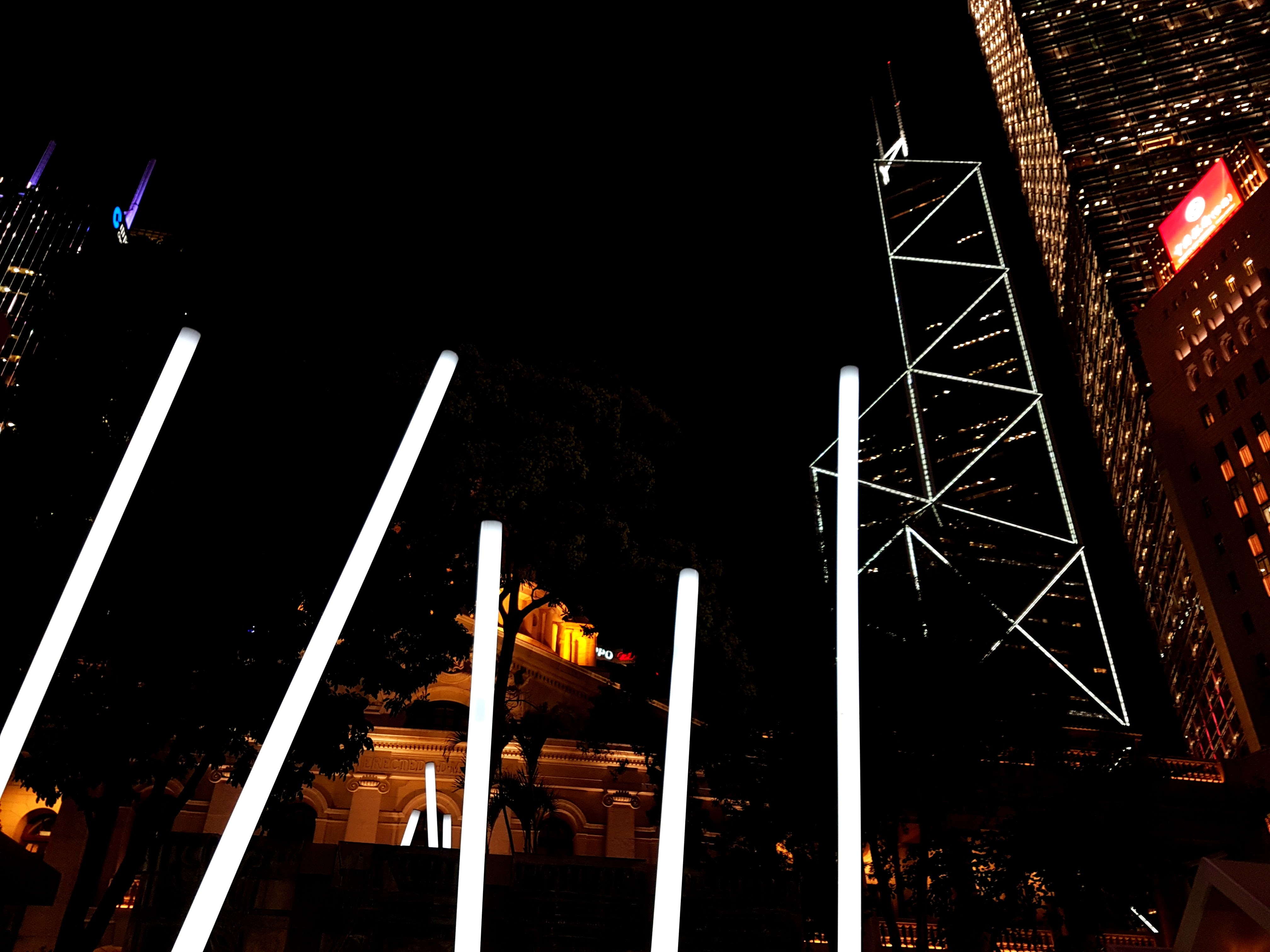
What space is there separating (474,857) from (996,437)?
3255cm

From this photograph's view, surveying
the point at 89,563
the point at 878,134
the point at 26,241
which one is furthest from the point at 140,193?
the point at 89,563

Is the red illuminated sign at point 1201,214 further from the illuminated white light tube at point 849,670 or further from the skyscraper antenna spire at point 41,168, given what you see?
the skyscraper antenna spire at point 41,168

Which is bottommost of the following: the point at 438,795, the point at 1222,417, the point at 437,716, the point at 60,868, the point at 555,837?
the point at 60,868

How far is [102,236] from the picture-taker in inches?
606

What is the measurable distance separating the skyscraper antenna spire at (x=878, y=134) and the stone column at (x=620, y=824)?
101 ft

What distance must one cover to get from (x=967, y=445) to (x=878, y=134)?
55.3 feet

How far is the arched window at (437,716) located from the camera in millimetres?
28266

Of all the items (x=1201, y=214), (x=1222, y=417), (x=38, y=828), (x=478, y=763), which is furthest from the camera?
(x=1201, y=214)

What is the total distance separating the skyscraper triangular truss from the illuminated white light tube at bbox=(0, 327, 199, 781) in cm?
2373

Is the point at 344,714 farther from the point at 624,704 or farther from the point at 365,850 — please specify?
the point at 624,704

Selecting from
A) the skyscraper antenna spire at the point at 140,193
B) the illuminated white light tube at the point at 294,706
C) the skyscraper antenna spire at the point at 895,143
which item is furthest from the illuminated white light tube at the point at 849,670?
the skyscraper antenna spire at the point at 140,193

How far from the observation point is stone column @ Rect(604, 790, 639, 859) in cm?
2714

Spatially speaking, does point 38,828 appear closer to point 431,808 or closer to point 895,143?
point 431,808

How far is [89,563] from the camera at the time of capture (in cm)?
447
